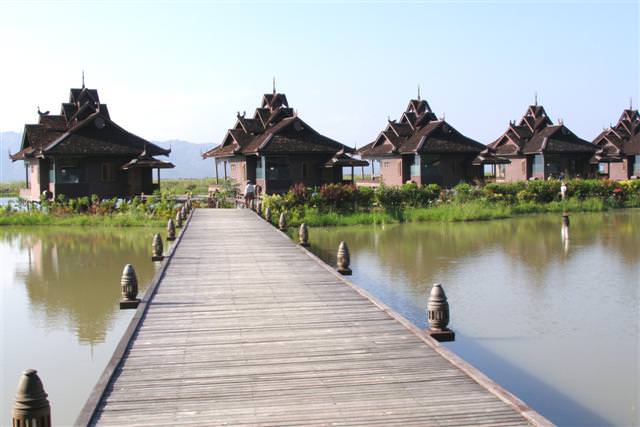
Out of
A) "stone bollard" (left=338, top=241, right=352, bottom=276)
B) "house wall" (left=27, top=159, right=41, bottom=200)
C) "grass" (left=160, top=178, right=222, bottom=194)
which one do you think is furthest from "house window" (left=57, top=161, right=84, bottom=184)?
"stone bollard" (left=338, top=241, right=352, bottom=276)

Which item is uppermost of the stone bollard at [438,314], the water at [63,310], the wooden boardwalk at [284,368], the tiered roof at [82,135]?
the tiered roof at [82,135]

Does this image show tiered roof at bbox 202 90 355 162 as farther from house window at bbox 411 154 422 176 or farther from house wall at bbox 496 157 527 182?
house wall at bbox 496 157 527 182

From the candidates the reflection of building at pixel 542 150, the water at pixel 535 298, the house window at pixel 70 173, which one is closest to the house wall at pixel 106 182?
the house window at pixel 70 173

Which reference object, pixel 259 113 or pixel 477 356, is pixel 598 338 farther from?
pixel 259 113

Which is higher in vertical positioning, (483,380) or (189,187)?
(189,187)

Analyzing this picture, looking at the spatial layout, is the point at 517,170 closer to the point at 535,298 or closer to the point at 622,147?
the point at 622,147

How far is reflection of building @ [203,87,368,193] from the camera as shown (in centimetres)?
3841

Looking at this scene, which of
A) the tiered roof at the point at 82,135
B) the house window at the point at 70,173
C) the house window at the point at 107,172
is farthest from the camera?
the house window at the point at 107,172

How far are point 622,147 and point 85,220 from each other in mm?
39470

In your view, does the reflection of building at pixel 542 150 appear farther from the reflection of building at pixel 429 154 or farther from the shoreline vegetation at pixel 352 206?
the shoreline vegetation at pixel 352 206

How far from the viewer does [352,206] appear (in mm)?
33438

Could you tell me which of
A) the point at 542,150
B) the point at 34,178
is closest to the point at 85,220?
the point at 34,178

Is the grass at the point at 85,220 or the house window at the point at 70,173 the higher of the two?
the house window at the point at 70,173

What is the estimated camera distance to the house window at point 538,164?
157 ft
